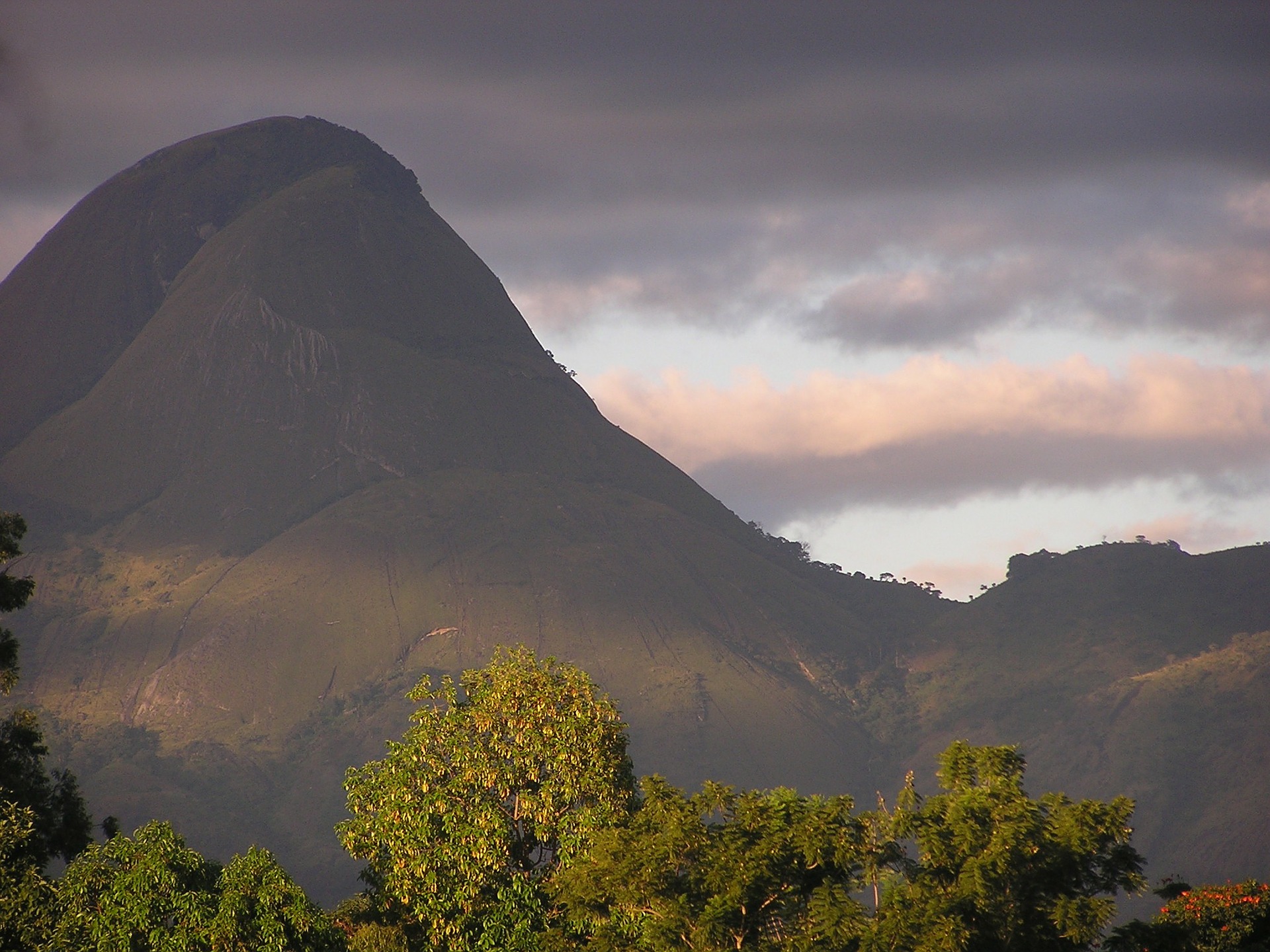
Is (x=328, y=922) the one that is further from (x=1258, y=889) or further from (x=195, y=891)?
(x=1258, y=889)

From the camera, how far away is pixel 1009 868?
137 feet

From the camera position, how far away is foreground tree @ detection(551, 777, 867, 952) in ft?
136

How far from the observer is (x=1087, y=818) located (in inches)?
1674

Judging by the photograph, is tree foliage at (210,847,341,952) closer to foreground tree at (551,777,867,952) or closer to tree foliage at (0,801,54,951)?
tree foliage at (0,801,54,951)

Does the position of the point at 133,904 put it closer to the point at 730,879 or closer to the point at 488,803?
the point at 488,803

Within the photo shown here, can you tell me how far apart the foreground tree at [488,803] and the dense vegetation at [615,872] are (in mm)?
68

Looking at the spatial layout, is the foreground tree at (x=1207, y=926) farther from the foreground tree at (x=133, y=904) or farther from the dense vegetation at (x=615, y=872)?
the foreground tree at (x=133, y=904)

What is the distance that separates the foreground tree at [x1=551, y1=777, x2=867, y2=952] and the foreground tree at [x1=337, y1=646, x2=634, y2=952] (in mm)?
3606

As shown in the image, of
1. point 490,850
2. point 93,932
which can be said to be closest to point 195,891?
point 93,932

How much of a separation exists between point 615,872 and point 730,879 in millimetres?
3180

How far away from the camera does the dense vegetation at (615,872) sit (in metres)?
41.5

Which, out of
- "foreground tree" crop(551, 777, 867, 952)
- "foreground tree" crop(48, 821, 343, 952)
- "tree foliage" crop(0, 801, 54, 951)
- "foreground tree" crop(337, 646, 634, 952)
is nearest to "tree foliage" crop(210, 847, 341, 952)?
"foreground tree" crop(48, 821, 343, 952)

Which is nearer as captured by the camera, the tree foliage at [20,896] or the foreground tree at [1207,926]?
the tree foliage at [20,896]

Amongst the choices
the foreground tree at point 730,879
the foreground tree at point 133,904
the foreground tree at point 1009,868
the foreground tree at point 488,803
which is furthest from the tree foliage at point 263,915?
the foreground tree at point 1009,868
